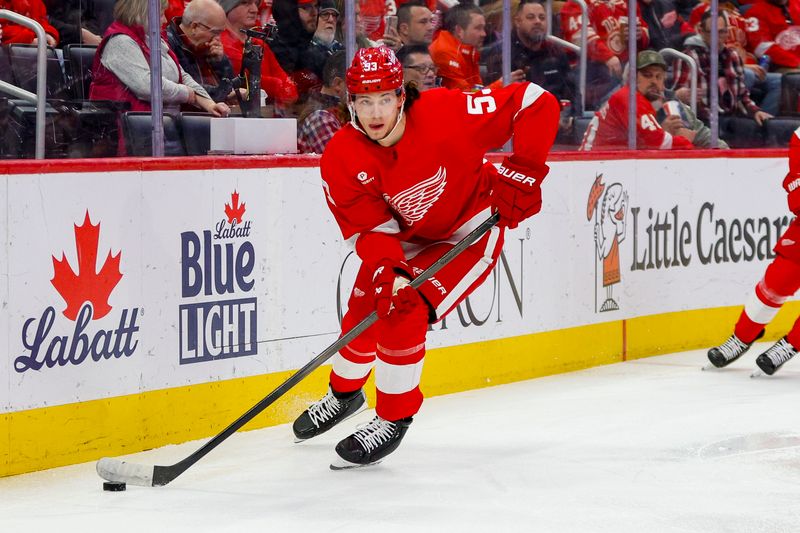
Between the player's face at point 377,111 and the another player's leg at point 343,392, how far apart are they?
65cm

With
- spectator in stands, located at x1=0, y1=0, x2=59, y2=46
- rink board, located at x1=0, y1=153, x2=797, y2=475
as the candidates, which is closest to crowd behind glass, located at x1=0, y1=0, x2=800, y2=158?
spectator in stands, located at x1=0, y1=0, x2=59, y2=46

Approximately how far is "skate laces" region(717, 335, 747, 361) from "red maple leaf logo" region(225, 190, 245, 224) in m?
2.24

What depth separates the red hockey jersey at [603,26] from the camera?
577 cm

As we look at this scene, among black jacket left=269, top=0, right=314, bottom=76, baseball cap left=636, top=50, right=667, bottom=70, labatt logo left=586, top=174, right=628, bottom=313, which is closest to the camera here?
black jacket left=269, top=0, right=314, bottom=76

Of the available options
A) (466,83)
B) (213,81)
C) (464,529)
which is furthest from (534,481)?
(466,83)

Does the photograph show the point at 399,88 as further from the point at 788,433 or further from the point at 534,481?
the point at 788,433

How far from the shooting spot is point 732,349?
5.43m

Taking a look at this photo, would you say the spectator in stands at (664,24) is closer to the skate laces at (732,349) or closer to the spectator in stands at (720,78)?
the spectator in stands at (720,78)

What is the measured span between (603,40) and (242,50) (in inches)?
80.3

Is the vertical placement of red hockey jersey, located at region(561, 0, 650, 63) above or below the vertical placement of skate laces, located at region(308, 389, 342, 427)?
above

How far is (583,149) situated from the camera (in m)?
5.65

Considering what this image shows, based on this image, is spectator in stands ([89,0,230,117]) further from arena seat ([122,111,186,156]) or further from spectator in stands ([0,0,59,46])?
spectator in stands ([0,0,59,46])

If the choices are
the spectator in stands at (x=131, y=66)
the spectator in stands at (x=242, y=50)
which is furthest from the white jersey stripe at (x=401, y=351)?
the spectator in stands at (x=242, y=50)

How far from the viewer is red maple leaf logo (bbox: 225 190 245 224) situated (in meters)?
4.21
